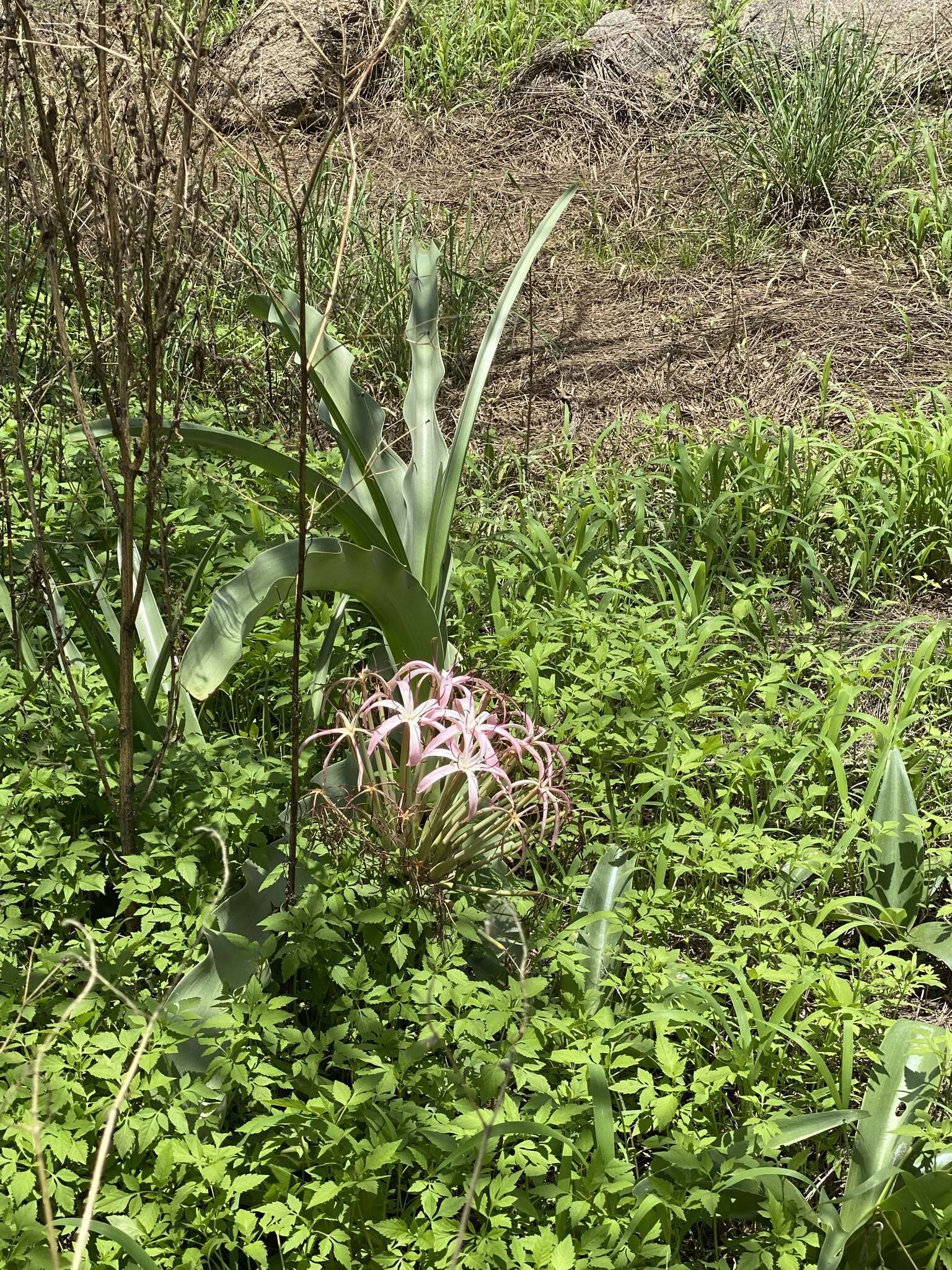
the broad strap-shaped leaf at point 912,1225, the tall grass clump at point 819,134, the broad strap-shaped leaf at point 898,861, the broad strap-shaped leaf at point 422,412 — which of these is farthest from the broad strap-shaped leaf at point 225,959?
the tall grass clump at point 819,134

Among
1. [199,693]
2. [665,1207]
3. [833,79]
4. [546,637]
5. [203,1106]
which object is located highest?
[833,79]

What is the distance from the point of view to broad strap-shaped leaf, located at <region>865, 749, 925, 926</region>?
2.10 meters

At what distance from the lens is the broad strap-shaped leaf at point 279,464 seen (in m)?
2.10

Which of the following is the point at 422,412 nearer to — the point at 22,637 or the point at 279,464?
the point at 279,464

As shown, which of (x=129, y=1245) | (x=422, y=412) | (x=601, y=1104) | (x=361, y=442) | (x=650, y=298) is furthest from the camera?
(x=650, y=298)

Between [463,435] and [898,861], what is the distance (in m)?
1.13

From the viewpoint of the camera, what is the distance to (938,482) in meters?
2.93

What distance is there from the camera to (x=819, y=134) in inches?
161

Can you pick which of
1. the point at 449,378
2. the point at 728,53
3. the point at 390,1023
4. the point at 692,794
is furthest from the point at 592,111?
the point at 390,1023

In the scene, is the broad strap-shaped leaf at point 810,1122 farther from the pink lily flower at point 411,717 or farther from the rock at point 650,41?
the rock at point 650,41

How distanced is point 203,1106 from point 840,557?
206 centimetres

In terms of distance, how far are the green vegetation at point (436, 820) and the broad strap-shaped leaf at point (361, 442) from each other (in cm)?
1

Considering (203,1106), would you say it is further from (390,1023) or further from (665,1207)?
(665,1207)

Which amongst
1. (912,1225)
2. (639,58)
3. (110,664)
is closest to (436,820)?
(110,664)
